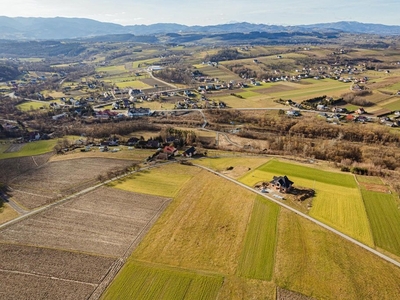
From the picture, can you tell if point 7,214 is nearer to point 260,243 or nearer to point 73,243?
point 73,243

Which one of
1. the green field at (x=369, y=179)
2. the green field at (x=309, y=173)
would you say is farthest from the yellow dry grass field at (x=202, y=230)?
the green field at (x=369, y=179)

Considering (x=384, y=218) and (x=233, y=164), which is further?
(x=233, y=164)

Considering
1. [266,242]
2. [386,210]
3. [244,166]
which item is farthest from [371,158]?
[266,242]

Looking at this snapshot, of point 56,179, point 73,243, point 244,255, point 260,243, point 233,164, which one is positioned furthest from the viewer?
point 233,164

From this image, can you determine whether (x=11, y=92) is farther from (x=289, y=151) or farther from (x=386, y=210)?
(x=386, y=210)

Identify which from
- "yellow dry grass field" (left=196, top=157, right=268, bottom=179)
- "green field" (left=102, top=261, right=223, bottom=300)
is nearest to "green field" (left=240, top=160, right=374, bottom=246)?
"yellow dry grass field" (left=196, top=157, right=268, bottom=179)

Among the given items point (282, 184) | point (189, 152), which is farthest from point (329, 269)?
point (189, 152)
